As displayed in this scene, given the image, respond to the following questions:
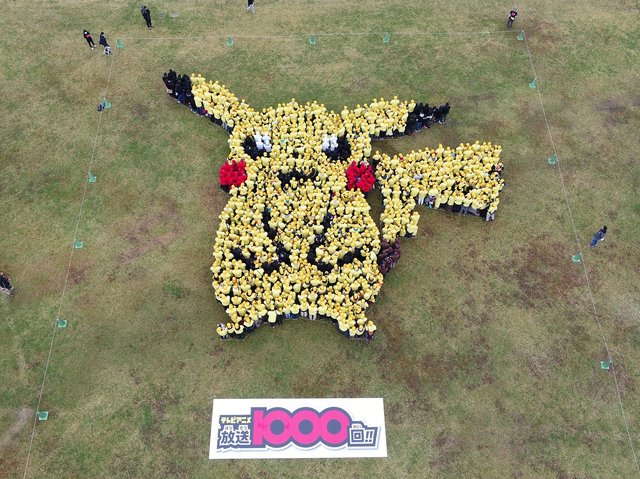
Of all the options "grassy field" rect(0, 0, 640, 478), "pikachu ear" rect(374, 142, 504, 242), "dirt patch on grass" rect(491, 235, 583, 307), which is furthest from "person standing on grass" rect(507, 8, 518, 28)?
"dirt patch on grass" rect(491, 235, 583, 307)

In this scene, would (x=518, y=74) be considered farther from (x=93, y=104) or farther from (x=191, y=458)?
(x=191, y=458)

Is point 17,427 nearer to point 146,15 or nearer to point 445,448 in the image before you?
point 445,448

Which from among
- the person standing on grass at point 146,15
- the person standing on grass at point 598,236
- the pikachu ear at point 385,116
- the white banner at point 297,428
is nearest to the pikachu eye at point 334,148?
the pikachu ear at point 385,116

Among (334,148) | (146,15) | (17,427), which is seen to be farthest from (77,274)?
(146,15)

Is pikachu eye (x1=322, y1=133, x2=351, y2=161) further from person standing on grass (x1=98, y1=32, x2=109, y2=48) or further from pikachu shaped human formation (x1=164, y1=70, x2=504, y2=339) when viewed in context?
person standing on grass (x1=98, y1=32, x2=109, y2=48)

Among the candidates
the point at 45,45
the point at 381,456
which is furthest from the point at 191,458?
the point at 45,45

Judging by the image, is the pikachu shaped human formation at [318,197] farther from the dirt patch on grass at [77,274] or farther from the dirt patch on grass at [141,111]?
the dirt patch on grass at [77,274]
